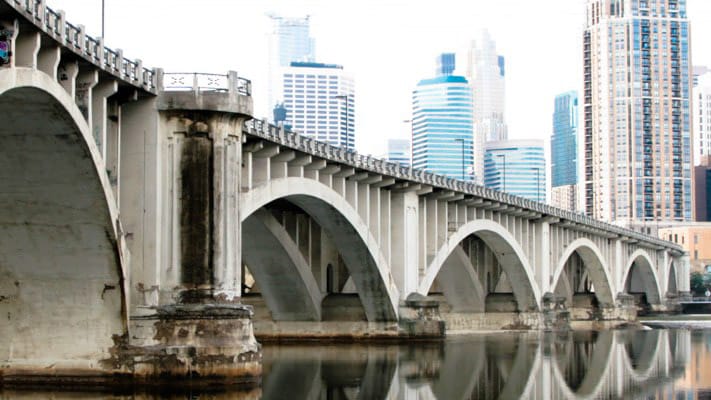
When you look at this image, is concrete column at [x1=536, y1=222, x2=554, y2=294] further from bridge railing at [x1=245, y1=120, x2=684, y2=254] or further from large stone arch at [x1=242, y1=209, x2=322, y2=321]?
large stone arch at [x1=242, y1=209, x2=322, y2=321]

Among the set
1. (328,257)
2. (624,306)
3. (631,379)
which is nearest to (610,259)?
(624,306)

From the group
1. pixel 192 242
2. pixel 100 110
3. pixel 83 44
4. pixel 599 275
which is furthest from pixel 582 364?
pixel 599 275

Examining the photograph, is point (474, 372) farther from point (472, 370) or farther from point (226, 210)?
point (226, 210)

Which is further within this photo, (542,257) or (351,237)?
(542,257)

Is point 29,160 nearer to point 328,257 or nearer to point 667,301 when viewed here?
point 328,257

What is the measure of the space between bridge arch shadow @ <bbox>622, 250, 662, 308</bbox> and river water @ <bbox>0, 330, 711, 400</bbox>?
249ft

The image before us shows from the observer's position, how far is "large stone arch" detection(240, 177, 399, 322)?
61.9 meters

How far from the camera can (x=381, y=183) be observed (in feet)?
249

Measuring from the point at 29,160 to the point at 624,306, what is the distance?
322ft

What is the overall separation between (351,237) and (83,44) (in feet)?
104

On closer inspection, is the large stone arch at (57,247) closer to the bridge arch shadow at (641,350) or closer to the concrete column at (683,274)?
the bridge arch shadow at (641,350)

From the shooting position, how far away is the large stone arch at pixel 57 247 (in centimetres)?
4181

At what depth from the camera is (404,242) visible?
77750 millimetres

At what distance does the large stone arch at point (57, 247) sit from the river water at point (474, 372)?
2340 millimetres
